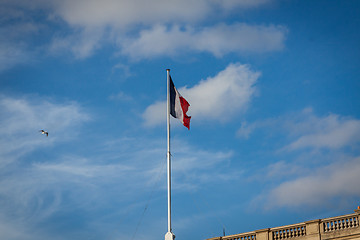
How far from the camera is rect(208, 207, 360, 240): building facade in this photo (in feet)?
138

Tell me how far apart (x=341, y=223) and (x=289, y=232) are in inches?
135

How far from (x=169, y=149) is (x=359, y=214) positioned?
39.0 ft

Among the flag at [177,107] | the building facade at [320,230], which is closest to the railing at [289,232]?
the building facade at [320,230]

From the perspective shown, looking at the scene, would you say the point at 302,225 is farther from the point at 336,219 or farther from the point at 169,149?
the point at 169,149

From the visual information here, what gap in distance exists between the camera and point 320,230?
43.4 m

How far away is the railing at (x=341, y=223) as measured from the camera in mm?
42188

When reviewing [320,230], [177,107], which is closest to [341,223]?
[320,230]

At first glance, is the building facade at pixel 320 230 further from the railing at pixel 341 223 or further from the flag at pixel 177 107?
the flag at pixel 177 107

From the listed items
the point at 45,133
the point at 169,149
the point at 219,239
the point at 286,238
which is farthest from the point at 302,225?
the point at 45,133

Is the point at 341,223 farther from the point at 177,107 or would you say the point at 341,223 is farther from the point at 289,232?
the point at 177,107

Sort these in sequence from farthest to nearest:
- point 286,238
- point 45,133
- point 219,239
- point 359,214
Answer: point 45,133 < point 219,239 < point 286,238 < point 359,214

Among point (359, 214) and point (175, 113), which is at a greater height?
point (175, 113)

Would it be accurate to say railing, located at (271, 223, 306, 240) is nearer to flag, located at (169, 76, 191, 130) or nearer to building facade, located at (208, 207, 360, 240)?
building facade, located at (208, 207, 360, 240)

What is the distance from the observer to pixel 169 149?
4494 cm
